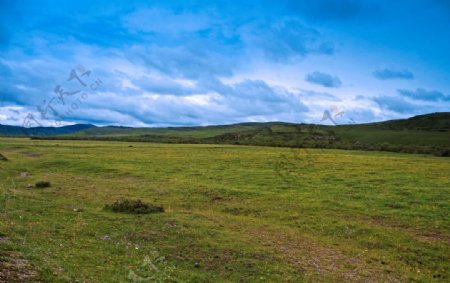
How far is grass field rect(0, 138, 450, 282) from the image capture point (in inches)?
615

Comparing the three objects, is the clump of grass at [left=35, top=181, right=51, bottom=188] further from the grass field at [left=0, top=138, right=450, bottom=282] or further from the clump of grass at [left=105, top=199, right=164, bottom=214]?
the clump of grass at [left=105, top=199, right=164, bottom=214]

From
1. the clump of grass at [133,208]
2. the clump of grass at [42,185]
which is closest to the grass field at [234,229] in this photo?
the clump of grass at [133,208]

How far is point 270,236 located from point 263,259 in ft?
13.2

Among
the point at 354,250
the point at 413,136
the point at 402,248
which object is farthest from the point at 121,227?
the point at 413,136

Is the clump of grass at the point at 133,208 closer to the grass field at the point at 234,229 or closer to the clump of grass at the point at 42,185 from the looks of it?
the grass field at the point at 234,229

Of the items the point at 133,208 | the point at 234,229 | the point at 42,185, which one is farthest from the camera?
the point at 42,185

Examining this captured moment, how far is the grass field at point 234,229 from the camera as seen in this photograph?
1561 cm

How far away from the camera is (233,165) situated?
52.1 metres

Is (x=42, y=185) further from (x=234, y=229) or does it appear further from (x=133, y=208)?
(x=234, y=229)

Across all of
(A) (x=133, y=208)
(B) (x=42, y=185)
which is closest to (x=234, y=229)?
(A) (x=133, y=208)

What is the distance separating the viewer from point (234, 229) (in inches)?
909

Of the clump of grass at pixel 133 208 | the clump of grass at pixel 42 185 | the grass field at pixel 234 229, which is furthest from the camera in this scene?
the clump of grass at pixel 42 185

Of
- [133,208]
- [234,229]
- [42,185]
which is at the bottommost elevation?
[234,229]

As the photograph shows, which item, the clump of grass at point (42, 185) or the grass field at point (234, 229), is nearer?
the grass field at point (234, 229)
